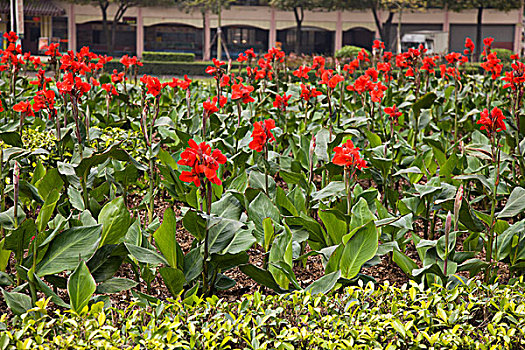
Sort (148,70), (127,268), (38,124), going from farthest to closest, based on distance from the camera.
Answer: (148,70)
(38,124)
(127,268)

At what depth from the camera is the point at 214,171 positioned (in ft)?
7.38

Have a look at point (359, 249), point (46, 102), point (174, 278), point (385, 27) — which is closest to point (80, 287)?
point (174, 278)

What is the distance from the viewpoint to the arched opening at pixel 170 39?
3653cm

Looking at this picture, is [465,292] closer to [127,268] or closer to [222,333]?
[222,333]

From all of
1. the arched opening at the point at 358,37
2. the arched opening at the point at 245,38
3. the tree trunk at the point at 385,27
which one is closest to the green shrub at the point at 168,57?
the arched opening at the point at 245,38

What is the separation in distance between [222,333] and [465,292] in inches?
38.7

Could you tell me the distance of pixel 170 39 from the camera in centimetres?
3675

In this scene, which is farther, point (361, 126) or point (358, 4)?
point (358, 4)

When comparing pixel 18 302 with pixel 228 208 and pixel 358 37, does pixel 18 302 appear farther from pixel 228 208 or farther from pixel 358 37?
pixel 358 37

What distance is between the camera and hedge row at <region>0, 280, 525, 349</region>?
2.03 m

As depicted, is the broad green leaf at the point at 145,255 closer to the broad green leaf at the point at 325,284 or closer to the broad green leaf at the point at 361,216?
the broad green leaf at the point at 325,284

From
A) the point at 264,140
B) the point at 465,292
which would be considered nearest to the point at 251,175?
the point at 264,140

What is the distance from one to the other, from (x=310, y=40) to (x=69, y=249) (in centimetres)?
3760

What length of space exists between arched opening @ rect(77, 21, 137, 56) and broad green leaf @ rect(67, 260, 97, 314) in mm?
34257
